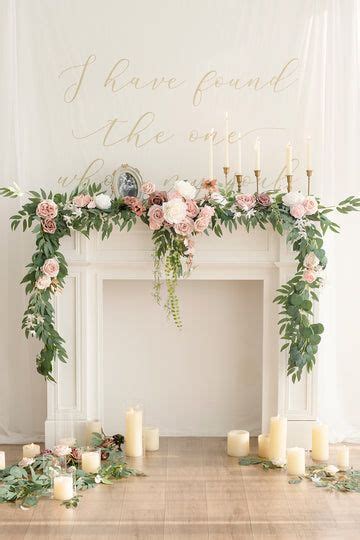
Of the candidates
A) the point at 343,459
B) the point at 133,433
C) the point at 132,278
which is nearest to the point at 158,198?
the point at 132,278

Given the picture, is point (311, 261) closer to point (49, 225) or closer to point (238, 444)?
point (238, 444)

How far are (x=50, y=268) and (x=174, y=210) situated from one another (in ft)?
2.35

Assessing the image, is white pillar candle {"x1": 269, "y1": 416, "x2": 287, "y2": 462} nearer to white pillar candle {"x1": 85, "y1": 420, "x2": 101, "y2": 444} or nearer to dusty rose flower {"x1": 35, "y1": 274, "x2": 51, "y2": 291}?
white pillar candle {"x1": 85, "y1": 420, "x2": 101, "y2": 444}

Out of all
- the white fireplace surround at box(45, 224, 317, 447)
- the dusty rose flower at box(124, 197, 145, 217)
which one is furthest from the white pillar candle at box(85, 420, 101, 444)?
the dusty rose flower at box(124, 197, 145, 217)

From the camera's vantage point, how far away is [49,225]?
4129 mm

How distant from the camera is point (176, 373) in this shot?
4695mm

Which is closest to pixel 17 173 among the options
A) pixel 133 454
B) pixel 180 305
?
pixel 180 305

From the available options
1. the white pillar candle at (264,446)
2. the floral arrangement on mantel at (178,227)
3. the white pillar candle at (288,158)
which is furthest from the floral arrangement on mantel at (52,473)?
the white pillar candle at (288,158)

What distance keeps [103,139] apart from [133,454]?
1.73 m

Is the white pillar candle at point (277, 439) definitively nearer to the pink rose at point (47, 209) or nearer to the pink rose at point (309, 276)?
the pink rose at point (309, 276)

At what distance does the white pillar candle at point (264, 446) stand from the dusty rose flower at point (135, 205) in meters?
1.36

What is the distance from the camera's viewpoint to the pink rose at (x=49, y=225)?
Result: 4125mm

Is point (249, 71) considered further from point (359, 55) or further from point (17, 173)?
point (17, 173)

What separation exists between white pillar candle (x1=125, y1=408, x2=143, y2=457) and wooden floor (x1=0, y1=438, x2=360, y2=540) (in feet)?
0.63
